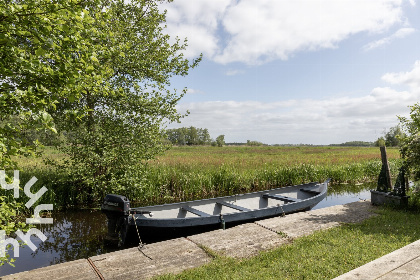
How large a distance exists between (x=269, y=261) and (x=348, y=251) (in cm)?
172

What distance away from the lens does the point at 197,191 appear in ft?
47.4

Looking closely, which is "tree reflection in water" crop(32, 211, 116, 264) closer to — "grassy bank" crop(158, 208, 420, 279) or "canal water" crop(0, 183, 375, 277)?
"canal water" crop(0, 183, 375, 277)

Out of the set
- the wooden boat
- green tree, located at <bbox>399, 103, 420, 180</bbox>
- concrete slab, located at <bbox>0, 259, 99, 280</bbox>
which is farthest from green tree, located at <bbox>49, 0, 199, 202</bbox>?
green tree, located at <bbox>399, 103, 420, 180</bbox>

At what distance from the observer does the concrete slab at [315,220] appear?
289 inches

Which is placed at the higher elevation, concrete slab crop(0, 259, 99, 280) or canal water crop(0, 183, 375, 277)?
concrete slab crop(0, 259, 99, 280)

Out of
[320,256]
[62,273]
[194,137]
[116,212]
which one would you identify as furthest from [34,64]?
[194,137]

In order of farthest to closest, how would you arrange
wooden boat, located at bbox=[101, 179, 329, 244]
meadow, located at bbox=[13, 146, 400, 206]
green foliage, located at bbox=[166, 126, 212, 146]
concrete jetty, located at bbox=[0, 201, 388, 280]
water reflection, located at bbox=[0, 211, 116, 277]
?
1. green foliage, located at bbox=[166, 126, 212, 146]
2. meadow, located at bbox=[13, 146, 400, 206]
3. water reflection, located at bbox=[0, 211, 116, 277]
4. wooden boat, located at bbox=[101, 179, 329, 244]
5. concrete jetty, located at bbox=[0, 201, 388, 280]

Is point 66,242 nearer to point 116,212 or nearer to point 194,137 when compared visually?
point 116,212

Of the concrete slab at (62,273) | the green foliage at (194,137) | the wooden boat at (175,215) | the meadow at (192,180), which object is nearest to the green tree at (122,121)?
the meadow at (192,180)

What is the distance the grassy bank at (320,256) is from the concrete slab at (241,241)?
1.04ft

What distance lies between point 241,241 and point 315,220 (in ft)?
9.58

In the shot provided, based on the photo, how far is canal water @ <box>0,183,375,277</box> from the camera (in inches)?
286

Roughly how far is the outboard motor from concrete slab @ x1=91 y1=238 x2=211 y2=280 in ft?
3.87

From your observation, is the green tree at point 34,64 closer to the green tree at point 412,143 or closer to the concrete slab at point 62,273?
the concrete slab at point 62,273
